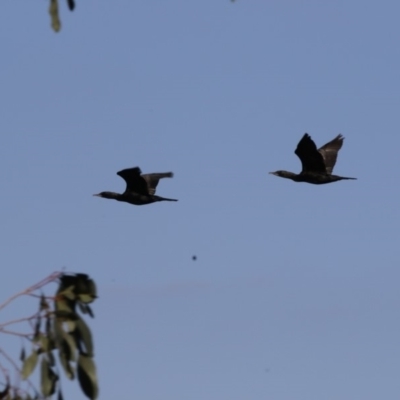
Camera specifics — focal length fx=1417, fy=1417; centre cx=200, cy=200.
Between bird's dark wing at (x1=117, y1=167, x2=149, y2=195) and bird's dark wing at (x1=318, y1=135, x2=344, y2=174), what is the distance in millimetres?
2975

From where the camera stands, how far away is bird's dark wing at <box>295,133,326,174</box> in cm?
2184

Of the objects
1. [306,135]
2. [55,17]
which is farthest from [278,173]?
[55,17]

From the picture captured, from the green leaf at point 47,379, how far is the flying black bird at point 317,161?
1463 centimetres

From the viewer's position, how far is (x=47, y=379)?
732 centimetres

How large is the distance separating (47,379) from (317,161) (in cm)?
1569

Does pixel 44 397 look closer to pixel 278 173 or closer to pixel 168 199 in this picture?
pixel 168 199

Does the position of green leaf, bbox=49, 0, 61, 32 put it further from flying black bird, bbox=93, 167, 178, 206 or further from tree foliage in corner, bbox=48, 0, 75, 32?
flying black bird, bbox=93, 167, 178, 206

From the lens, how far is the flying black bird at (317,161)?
72.9ft

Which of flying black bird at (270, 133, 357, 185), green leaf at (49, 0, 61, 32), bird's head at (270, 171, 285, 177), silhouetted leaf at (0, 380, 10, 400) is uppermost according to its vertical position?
bird's head at (270, 171, 285, 177)

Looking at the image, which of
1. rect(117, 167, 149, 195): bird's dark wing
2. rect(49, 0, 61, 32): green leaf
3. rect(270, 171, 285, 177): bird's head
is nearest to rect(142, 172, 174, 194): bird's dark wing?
rect(117, 167, 149, 195): bird's dark wing

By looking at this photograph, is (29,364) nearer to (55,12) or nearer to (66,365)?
(66,365)

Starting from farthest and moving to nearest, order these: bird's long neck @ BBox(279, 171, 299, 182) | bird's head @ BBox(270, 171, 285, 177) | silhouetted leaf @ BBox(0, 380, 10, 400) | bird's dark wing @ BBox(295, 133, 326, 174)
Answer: bird's head @ BBox(270, 171, 285, 177)
bird's long neck @ BBox(279, 171, 299, 182)
bird's dark wing @ BBox(295, 133, 326, 174)
silhouetted leaf @ BBox(0, 380, 10, 400)

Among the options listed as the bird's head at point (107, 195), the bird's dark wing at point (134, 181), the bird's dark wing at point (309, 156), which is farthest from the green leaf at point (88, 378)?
the bird's head at point (107, 195)

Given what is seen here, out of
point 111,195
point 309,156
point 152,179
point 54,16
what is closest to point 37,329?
point 54,16
